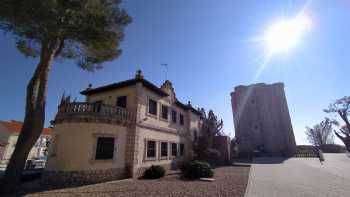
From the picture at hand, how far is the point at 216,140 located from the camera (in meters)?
26.3

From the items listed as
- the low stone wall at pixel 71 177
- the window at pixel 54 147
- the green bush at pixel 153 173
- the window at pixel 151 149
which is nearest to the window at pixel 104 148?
the low stone wall at pixel 71 177

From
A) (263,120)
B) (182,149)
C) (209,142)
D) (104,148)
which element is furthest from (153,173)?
(263,120)

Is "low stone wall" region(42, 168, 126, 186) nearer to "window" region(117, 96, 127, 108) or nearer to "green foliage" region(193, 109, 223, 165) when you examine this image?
"window" region(117, 96, 127, 108)

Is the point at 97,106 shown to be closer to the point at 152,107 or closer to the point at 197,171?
the point at 152,107

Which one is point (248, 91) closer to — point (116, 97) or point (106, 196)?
point (116, 97)

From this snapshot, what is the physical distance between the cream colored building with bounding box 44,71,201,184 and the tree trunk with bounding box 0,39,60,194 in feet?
7.52

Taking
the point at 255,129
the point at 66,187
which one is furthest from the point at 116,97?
the point at 255,129

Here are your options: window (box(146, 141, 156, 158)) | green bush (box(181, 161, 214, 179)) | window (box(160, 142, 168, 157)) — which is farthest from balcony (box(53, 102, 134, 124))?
green bush (box(181, 161, 214, 179))

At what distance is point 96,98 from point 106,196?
10.8 meters

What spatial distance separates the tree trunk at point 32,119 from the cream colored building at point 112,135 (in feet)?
7.52

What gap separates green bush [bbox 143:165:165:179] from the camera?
13933 mm

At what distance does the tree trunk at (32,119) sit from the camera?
8953 millimetres

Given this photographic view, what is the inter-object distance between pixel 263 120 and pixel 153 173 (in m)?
31.7

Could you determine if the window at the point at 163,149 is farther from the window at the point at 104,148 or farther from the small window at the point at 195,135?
the small window at the point at 195,135
